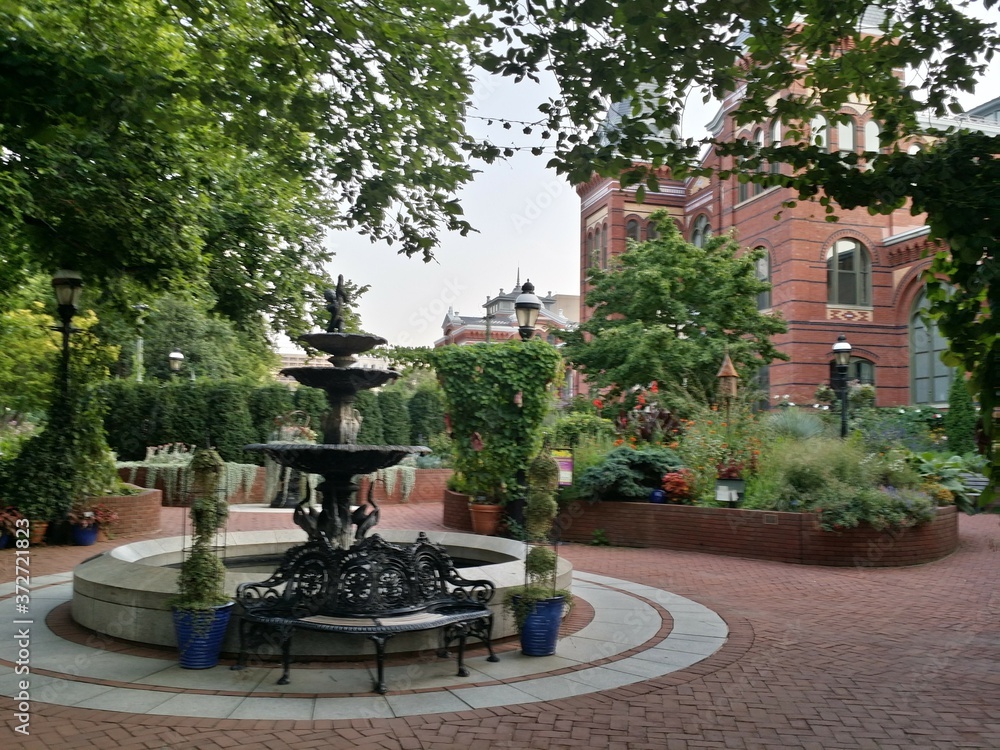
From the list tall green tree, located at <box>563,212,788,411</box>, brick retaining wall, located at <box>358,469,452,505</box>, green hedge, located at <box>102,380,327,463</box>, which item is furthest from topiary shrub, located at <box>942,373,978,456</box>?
green hedge, located at <box>102,380,327,463</box>

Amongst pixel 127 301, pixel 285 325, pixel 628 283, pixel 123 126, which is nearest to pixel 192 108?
pixel 123 126

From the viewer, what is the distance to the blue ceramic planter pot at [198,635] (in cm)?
579

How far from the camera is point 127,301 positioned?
13.4 meters

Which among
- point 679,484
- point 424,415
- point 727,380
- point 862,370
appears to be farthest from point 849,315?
point 679,484

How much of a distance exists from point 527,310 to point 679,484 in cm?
409

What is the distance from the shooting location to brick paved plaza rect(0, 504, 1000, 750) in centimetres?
463

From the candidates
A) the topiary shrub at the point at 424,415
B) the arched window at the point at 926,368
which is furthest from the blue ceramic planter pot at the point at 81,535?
the arched window at the point at 926,368

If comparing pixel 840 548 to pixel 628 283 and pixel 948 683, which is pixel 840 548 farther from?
pixel 628 283

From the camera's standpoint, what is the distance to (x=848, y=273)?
2820 cm

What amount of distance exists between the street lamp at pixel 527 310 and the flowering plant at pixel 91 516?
7705 mm

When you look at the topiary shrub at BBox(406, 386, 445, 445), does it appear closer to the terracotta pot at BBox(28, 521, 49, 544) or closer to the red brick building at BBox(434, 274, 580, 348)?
the terracotta pot at BBox(28, 521, 49, 544)

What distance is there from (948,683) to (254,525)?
1191cm

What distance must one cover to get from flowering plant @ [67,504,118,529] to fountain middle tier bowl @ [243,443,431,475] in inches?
289

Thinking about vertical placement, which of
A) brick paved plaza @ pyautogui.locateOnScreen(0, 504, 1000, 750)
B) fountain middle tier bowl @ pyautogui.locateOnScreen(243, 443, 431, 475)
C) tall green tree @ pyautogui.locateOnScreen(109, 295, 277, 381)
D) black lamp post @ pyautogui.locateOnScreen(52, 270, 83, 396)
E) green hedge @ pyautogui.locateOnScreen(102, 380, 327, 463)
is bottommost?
brick paved plaza @ pyautogui.locateOnScreen(0, 504, 1000, 750)
